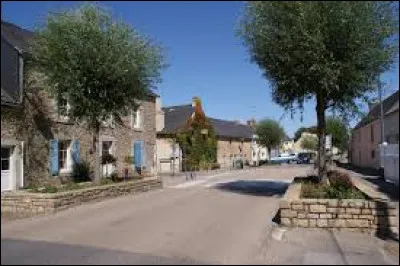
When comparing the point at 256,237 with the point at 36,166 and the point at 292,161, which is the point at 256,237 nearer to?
the point at 36,166

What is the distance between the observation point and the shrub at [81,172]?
83.8ft

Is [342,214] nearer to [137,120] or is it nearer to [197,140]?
[137,120]

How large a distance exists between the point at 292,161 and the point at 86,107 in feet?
179

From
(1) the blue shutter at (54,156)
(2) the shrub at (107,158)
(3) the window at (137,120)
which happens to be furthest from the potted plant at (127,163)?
(1) the blue shutter at (54,156)

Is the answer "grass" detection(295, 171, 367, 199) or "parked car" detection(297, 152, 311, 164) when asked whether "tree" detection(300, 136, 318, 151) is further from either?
"grass" detection(295, 171, 367, 199)

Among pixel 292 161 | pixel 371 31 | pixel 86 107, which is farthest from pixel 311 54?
pixel 292 161

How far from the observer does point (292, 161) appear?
71688 millimetres

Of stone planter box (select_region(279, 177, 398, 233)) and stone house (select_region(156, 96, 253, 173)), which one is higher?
stone house (select_region(156, 96, 253, 173))

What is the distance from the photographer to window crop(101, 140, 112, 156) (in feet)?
95.3

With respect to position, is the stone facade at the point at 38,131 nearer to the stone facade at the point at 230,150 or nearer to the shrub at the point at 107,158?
the shrub at the point at 107,158

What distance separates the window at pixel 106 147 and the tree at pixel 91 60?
28.1ft

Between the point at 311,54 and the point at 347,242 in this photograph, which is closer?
the point at 347,242

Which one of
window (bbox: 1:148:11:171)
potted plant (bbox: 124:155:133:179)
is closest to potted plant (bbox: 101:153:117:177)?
potted plant (bbox: 124:155:133:179)

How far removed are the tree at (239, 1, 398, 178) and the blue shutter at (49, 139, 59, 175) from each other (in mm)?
9985
